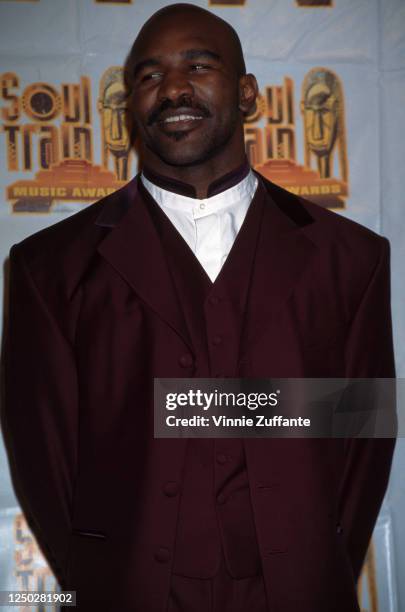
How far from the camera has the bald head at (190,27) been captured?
1227mm

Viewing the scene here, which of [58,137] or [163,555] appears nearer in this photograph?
[163,555]

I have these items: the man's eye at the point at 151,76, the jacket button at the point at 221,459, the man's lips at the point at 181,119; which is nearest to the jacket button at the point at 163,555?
the jacket button at the point at 221,459

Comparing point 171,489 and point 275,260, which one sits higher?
point 275,260

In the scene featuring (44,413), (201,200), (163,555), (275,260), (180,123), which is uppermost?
(180,123)

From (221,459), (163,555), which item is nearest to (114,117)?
(221,459)

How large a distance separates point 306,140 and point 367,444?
73 centimetres

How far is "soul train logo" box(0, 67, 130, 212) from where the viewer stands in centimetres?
159

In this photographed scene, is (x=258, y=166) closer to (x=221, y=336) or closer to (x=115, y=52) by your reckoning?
(x=115, y=52)

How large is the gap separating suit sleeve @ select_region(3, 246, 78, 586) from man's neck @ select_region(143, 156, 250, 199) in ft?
0.96

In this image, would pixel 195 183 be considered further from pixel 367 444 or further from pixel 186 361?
pixel 367 444

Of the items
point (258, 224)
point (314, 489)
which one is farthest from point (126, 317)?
point (314, 489)

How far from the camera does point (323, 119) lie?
5.36 feet

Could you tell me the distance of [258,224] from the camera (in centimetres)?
122

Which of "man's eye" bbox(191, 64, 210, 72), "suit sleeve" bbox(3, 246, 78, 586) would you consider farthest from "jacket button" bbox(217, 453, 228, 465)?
"man's eye" bbox(191, 64, 210, 72)
